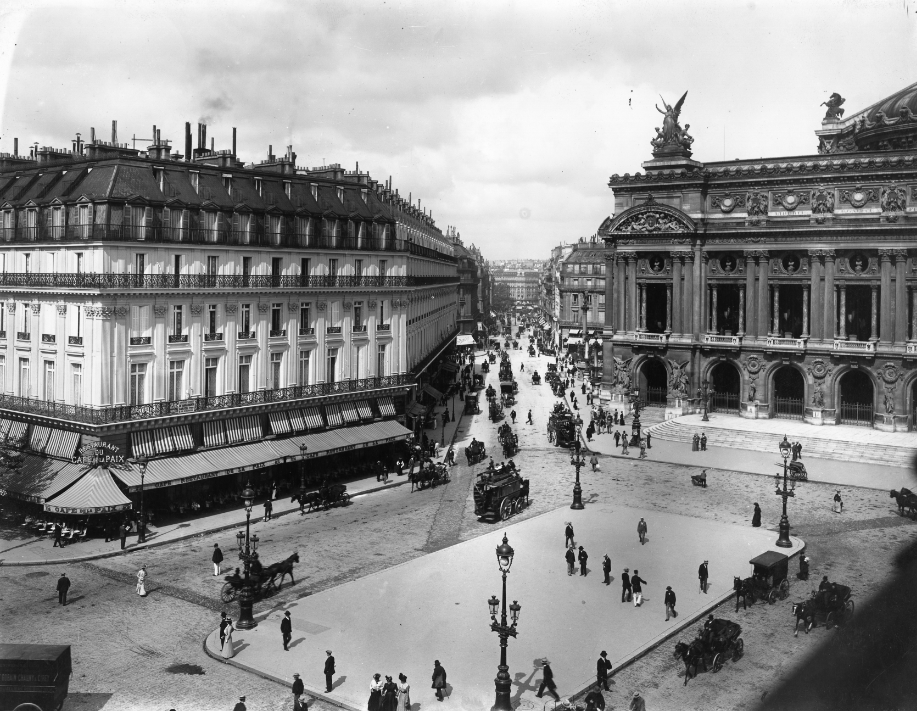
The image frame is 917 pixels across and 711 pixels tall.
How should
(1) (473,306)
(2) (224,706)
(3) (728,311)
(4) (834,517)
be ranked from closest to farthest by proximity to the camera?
(2) (224,706) → (4) (834,517) → (3) (728,311) → (1) (473,306)

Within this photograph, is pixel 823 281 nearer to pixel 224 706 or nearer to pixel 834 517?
pixel 834 517

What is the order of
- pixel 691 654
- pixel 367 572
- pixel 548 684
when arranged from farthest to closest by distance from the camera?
pixel 367 572, pixel 691 654, pixel 548 684

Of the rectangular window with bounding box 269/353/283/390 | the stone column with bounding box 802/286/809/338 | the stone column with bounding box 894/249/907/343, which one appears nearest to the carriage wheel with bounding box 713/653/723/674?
the rectangular window with bounding box 269/353/283/390

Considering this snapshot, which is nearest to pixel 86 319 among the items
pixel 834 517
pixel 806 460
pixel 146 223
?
pixel 146 223

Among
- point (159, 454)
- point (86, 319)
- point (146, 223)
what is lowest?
point (159, 454)

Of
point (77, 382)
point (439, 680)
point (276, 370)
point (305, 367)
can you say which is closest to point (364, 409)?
point (305, 367)

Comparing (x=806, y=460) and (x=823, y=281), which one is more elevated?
(x=823, y=281)

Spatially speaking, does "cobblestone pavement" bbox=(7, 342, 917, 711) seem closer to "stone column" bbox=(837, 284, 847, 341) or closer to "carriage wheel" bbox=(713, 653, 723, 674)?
"carriage wheel" bbox=(713, 653, 723, 674)

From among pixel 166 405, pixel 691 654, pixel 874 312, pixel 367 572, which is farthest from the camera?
pixel 874 312

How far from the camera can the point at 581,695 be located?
22.3m

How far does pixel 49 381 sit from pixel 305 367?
12235 mm

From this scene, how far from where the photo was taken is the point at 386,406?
162 ft

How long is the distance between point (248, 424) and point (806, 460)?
33913 mm

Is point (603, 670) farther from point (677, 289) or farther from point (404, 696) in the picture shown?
point (677, 289)
